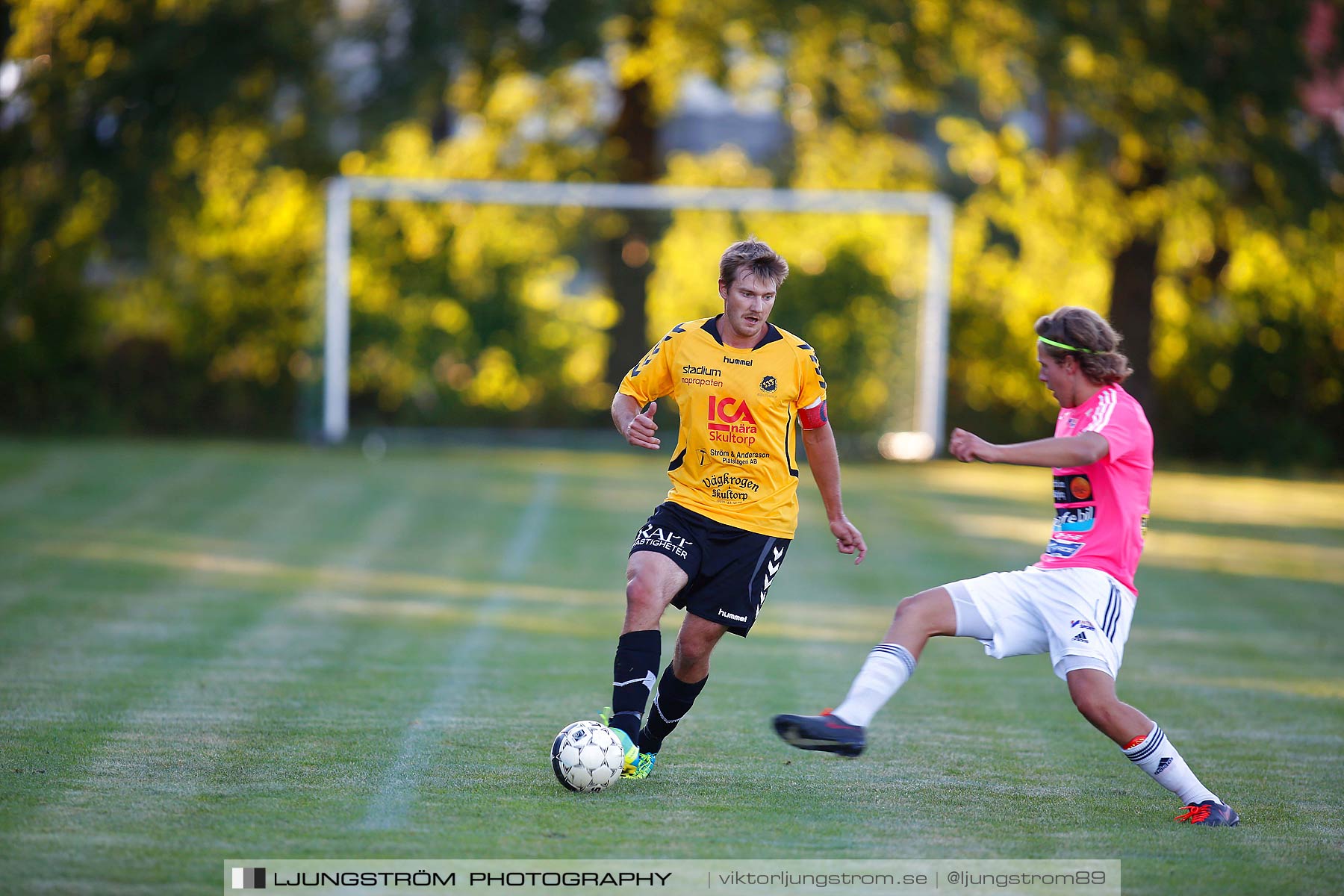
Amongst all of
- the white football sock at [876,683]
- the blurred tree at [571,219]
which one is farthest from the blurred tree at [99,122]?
the white football sock at [876,683]

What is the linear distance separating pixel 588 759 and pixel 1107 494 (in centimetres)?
209

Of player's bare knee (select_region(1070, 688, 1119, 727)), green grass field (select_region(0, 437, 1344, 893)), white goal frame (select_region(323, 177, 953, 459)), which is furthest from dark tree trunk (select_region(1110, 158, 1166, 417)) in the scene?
player's bare knee (select_region(1070, 688, 1119, 727))

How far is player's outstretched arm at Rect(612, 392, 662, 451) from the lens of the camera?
17.4 ft

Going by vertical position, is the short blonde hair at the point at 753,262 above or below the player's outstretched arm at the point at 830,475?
above

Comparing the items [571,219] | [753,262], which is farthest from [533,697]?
[571,219]

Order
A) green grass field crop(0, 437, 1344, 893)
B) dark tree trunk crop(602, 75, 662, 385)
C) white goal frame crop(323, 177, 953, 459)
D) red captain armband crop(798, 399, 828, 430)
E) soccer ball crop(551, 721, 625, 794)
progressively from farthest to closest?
dark tree trunk crop(602, 75, 662, 385) → white goal frame crop(323, 177, 953, 459) → red captain armband crop(798, 399, 828, 430) → soccer ball crop(551, 721, 625, 794) → green grass field crop(0, 437, 1344, 893)

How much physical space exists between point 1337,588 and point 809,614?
5144mm

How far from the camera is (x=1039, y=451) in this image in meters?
4.84

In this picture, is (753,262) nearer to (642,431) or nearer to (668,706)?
(642,431)

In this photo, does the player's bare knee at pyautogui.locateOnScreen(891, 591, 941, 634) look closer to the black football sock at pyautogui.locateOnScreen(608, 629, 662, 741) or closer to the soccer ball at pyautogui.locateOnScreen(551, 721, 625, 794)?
the black football sock at pyautogui.locateOnScreen(608, 629, 662, 741)

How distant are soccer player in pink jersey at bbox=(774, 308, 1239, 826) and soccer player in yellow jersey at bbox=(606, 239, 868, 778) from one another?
0.56 meters

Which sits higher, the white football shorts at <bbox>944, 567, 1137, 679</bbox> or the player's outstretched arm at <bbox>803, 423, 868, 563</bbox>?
the player's outstretched arm at <bbox>803, 423, 868, 563</bbox>

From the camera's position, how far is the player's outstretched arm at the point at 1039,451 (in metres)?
4.77

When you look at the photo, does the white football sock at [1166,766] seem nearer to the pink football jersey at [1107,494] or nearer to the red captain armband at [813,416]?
the pink football jersey at [1107,494]
